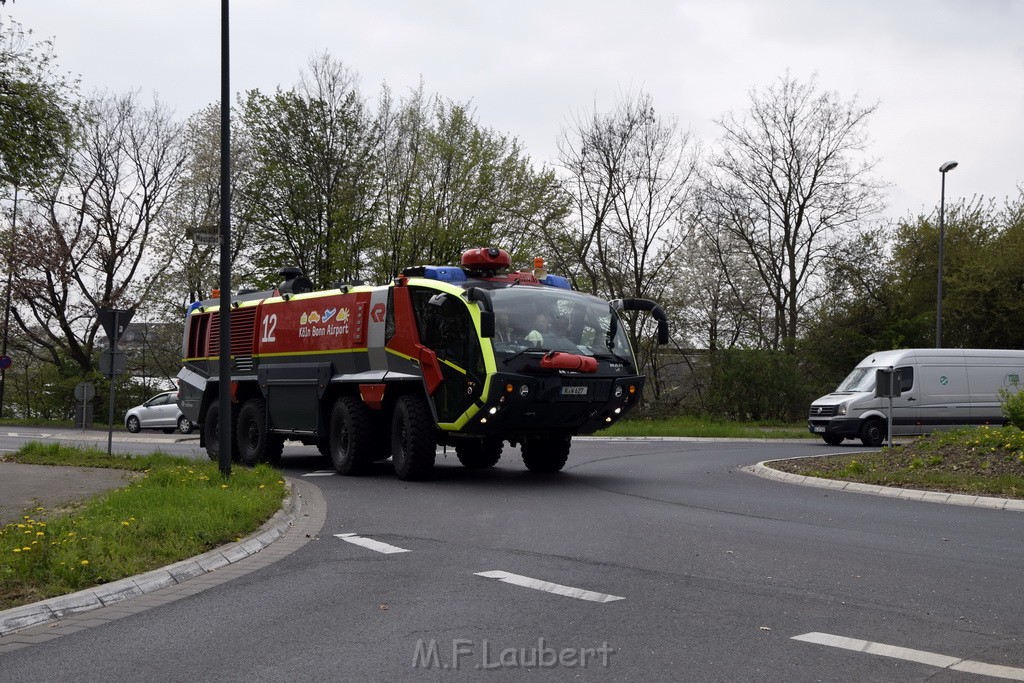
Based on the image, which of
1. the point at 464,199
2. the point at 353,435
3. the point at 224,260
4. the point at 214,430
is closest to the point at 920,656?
the point at 224,260

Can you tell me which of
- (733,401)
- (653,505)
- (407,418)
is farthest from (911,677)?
(733,401)

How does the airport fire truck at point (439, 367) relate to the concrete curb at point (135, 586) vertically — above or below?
above

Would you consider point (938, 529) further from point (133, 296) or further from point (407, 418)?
point (133, 296)

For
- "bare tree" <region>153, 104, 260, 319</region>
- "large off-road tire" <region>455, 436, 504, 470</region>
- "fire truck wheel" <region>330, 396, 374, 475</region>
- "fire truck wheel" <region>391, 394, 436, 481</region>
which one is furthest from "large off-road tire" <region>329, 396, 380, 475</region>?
"bare tree" <region>153, 104, 260, 319</region>

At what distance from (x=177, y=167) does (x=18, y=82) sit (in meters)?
27.2

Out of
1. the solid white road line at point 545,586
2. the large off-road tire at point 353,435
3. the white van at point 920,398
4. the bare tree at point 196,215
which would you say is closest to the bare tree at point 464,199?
the bare tree at point 196,215

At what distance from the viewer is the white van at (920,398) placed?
26.3 meters

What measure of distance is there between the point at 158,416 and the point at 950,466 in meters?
29.6

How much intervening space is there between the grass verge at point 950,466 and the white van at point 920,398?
818cm

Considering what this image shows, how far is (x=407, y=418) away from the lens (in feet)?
48.6

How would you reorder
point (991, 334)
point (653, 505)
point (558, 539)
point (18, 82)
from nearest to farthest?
point (558, 539) < point (653, 505) < point (18, 82) < point (991, 334)

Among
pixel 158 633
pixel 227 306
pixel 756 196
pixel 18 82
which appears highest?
pixel 756 196

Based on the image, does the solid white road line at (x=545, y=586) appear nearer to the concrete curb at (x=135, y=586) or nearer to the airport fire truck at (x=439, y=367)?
the concrete curb at (x=135, y=586)

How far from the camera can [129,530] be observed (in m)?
8.97
